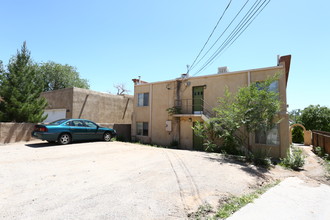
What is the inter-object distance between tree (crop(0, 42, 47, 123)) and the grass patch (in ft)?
42.2

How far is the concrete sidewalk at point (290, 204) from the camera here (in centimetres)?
370

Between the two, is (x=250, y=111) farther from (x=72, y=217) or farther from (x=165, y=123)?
(x=72, y=217)

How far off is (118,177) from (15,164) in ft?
12.6

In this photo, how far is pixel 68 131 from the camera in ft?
34.7

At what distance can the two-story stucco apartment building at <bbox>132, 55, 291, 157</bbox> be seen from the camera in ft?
34.0

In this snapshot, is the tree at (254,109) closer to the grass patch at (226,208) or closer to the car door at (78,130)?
the grass patch at (226,208)

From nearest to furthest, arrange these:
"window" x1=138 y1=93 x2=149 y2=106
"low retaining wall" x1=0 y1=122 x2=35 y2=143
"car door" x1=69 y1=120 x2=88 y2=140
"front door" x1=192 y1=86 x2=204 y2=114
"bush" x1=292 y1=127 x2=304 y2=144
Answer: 1. "low retaining wall" x1=0 y1=122 x2=35 y2=143
2. "car door" x1=69 y1=120 x2=88 y2=140
3. "front door" x1=192 y1=86 x2=204 y2=114
4. "window" x1=138 y1=93 x2=149 y2=106
5. "bush" x1=292 y1=127 x2=304 y2=144

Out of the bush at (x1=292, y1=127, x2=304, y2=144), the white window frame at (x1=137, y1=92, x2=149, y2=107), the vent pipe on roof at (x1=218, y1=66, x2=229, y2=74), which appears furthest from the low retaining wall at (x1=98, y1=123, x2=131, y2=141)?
the bush at (x1=292, y1=127, x2=304, y2=144)

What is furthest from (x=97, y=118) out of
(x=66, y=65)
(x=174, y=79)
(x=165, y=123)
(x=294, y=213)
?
(x=66, y=65)

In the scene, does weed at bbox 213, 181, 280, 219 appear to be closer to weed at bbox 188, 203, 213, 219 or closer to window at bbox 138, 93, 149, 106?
weed at bbox 188, 203, 213, 219

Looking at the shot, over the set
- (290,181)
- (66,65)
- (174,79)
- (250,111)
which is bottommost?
(290,181)

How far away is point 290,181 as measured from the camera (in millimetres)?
Answer: 6418

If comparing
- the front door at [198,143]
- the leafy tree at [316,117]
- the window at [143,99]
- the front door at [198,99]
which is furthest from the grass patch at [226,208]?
the leafy tree at [316,117]

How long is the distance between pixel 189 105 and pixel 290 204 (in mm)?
9861
